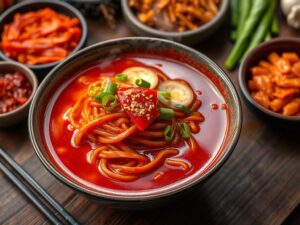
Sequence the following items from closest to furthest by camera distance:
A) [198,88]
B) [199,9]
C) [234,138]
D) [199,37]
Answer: [234,138], [198,88], [199,37], [199,9]

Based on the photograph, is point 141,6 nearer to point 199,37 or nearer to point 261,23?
point 199,37

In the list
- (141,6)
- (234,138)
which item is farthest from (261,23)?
(234,138)

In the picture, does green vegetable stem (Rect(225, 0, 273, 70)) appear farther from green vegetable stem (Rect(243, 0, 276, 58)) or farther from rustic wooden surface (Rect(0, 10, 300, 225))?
rustic wooden surface (Rect(0, 10, 300, 225))

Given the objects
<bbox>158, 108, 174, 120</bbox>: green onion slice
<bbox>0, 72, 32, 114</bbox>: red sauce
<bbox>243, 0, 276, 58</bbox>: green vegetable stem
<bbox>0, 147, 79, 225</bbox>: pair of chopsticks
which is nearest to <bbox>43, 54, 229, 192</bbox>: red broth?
<bbox>158, 108, 174, 120</bbox>: green onion slice

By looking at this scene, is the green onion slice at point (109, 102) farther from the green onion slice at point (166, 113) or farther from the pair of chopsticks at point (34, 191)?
the pair of chopsticks at point (34, 191)

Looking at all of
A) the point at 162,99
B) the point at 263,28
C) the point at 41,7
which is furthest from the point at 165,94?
the point at 41,7

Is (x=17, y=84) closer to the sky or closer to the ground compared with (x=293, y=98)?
closer to the ground
